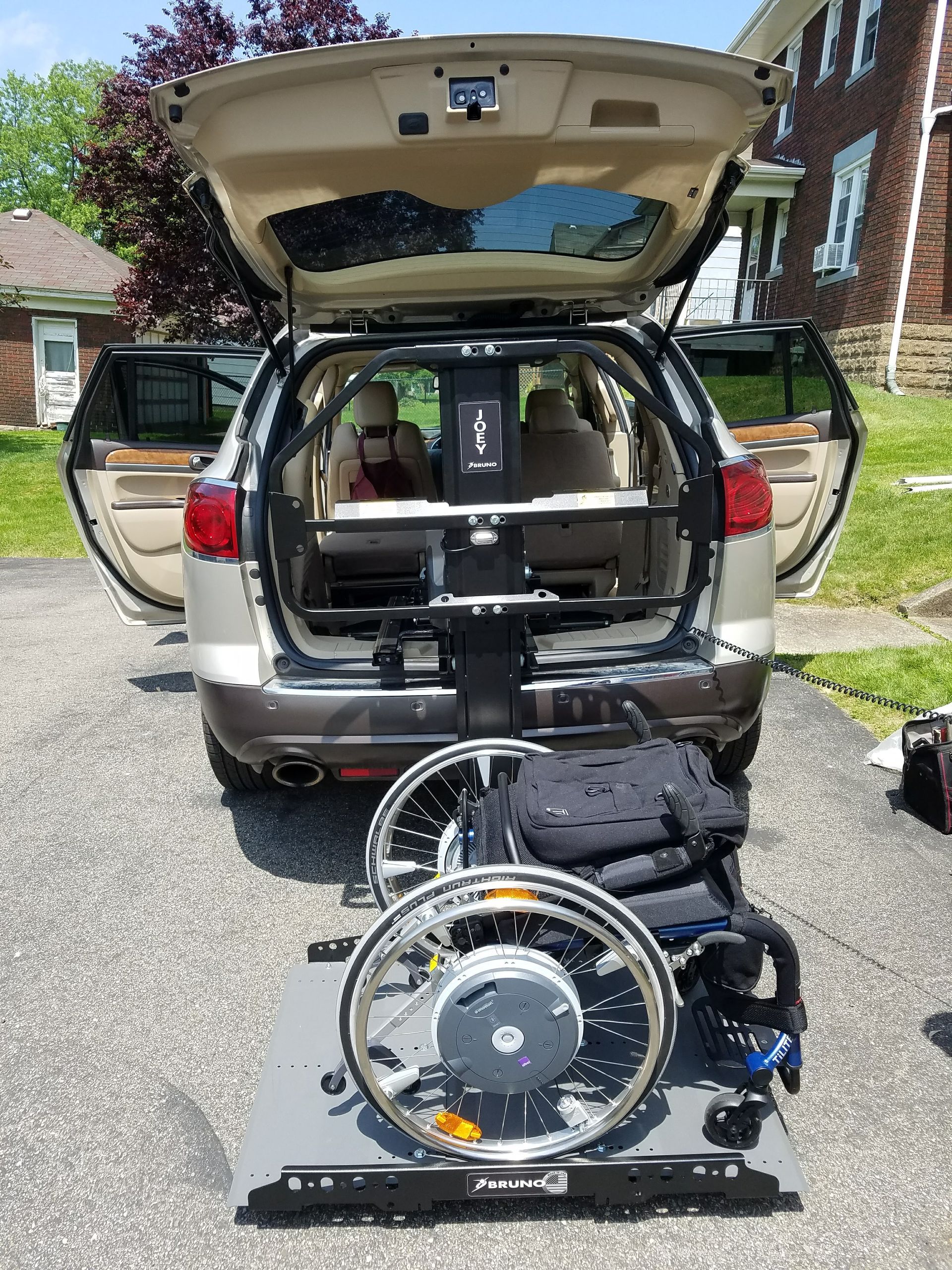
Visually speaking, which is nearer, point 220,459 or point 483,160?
point 483,160

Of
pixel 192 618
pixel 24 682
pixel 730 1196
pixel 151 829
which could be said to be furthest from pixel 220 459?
pixel 24 682

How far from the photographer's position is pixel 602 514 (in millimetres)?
2625

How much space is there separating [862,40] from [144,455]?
1569 cm

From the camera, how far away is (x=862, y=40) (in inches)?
597

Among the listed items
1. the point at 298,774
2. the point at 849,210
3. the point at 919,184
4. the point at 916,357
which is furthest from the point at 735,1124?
the point at 849,210

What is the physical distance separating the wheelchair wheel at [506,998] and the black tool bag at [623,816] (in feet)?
0.40

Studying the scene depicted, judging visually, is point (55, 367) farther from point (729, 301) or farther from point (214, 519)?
point (214, 519)

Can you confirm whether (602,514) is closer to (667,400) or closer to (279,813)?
(667,400)

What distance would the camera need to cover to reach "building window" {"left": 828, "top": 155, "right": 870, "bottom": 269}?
15.1 metres

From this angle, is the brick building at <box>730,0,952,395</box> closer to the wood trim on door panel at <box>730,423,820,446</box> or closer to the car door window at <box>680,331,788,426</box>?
the car door window at <box>680,331,788,426</box>

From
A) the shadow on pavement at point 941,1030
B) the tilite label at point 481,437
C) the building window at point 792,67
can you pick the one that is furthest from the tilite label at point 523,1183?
the building window at point 792,67

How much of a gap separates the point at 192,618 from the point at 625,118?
191 centimetres

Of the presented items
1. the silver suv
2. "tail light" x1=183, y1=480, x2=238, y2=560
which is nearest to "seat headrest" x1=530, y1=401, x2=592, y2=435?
the silver suv

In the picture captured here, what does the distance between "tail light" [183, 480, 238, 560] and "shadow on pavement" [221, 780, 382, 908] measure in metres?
1.16
